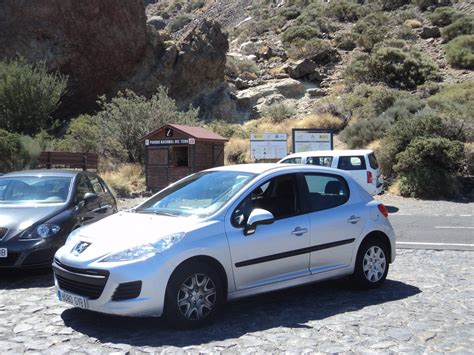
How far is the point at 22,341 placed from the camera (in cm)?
471

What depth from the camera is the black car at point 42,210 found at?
691cm

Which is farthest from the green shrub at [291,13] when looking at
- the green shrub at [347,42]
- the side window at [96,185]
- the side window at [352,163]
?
the side window at [96,185]

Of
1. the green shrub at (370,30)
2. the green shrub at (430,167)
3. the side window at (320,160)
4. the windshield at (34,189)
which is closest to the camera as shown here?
the windshield at (34,189)

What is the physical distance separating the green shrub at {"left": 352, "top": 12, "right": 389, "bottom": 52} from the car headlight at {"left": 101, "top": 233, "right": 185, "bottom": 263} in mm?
47106

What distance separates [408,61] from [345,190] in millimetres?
36489

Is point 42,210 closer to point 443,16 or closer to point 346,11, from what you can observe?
point 443,16

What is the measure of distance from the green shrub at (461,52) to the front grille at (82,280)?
137 feet

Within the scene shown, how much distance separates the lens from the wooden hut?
69.7ft

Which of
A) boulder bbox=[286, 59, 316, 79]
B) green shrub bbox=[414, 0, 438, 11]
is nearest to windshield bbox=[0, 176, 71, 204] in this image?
boulder bbox=[286, 59, 316, 79]

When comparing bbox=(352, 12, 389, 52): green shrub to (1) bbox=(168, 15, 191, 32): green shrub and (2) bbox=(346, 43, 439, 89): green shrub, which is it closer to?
(2) bbox=(346, 43, 439, 89): green shrub

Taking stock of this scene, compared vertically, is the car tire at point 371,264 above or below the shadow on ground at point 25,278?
above

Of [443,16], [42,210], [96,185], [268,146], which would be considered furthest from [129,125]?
[443,16]

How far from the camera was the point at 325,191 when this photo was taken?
6594 millimetres

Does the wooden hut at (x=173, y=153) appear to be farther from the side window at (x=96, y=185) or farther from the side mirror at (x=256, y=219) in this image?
the side mirror at (x=256, y=219)
